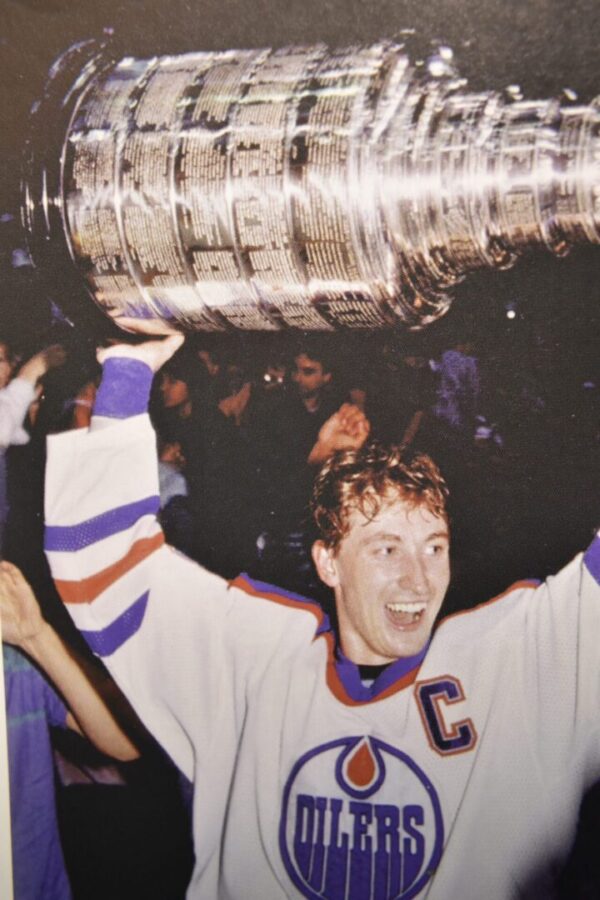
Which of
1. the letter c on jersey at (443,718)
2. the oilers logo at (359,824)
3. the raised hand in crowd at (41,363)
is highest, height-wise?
the raised hand in crowd at (41,363)

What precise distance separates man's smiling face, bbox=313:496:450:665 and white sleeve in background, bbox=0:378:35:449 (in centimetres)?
49

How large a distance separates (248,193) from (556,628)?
0.70 meters

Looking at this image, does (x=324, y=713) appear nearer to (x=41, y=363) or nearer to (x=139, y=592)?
(x=139, y=592)

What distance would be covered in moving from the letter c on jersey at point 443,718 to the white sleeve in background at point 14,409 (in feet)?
2.30

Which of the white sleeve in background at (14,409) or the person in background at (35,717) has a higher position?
the white sleeve in background at (14,409)

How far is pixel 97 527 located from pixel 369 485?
0.41 m

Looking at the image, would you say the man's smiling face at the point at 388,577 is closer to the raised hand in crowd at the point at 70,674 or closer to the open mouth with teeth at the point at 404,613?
the open mouth with teeth at the point at 404,613

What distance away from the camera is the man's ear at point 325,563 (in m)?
1.19

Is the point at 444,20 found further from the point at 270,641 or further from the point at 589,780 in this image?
the point at 589,780

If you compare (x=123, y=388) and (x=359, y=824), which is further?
(x=123, y=388)


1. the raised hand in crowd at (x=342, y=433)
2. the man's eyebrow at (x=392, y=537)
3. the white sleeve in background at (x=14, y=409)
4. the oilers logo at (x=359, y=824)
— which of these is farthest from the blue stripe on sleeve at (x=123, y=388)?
the oilers logo at (x=359, y=824)

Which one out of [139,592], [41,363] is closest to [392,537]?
[139,592]

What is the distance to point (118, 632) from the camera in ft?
4.14

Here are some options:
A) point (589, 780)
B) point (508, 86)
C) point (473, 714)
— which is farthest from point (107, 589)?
point (508, 86)
